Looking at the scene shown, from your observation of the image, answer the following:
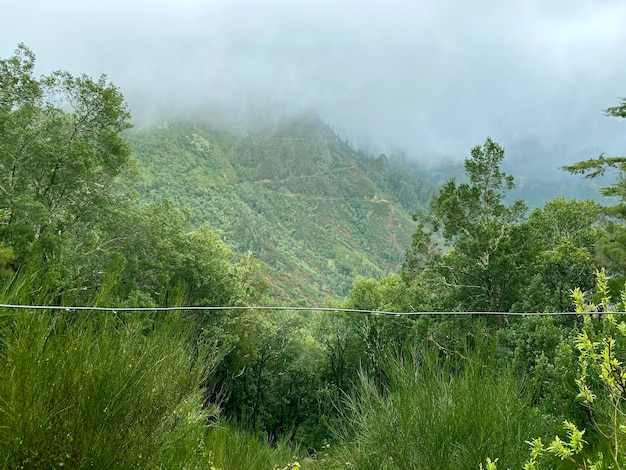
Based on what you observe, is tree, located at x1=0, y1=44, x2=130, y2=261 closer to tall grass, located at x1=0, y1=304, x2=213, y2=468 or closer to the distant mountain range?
tall grass, located at x1=0, y1=304, x2=213, y2=468

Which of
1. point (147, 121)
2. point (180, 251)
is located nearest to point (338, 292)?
point (180, 251)

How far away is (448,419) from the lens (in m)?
2.69

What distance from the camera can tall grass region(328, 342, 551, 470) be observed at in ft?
8.52

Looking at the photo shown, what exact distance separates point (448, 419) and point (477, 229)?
9189 mm

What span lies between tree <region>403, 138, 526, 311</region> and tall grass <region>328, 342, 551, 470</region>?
8405mm

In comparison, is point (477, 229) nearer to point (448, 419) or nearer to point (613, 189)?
point (613, 189)

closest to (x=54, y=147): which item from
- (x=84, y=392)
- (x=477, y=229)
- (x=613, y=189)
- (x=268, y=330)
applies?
(x=477, y=229)

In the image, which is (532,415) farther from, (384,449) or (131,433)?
(131,433)

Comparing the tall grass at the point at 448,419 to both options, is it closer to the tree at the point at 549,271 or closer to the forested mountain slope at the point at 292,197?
the tree at the point at 549,271

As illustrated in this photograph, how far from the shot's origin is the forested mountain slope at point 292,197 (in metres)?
74.6

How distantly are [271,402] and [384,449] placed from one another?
18.4m

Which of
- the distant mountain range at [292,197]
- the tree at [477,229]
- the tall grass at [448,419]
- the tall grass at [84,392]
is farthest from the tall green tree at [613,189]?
the distant mountain range at [292,197]

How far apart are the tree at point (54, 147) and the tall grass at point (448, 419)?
27.2ft

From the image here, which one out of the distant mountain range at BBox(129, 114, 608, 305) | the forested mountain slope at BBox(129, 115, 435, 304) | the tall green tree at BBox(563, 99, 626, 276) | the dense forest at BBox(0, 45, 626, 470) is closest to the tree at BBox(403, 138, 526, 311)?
the dense forest at BBox(0, 45, 626, 470)
